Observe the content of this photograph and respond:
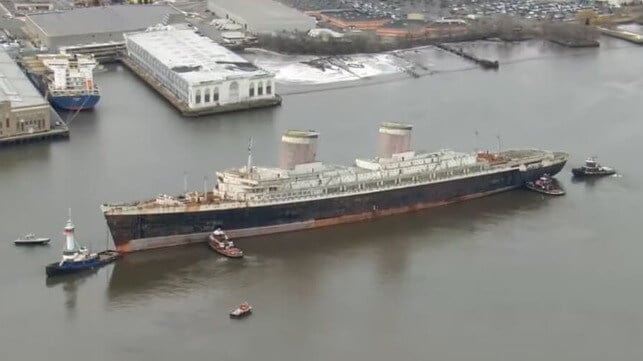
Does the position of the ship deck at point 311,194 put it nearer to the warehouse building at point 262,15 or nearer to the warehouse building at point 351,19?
the warehouse building at point 262,15

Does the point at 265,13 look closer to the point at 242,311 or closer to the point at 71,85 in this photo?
the point at 71,85

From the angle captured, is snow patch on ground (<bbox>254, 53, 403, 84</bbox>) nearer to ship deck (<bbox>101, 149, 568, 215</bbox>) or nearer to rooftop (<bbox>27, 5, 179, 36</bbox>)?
rooftop (<bbox>27, 5, 179, 36</bbox>)

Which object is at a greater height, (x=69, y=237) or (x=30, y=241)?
(x=69, y=237)

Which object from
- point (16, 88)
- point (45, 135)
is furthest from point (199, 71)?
point (45, 135)

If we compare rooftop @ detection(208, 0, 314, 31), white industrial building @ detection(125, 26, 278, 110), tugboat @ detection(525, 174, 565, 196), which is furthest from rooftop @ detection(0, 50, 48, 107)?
tugboat @ detection(525, 174, 565, 196)

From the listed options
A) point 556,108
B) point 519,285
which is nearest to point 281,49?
point 556,108

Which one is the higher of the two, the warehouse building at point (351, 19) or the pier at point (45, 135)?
the warehouse building at point (351, 19)

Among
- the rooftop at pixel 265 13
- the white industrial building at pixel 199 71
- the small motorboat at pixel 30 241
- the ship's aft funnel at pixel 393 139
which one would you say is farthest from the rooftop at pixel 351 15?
the small motorboat at pixel 30 241
